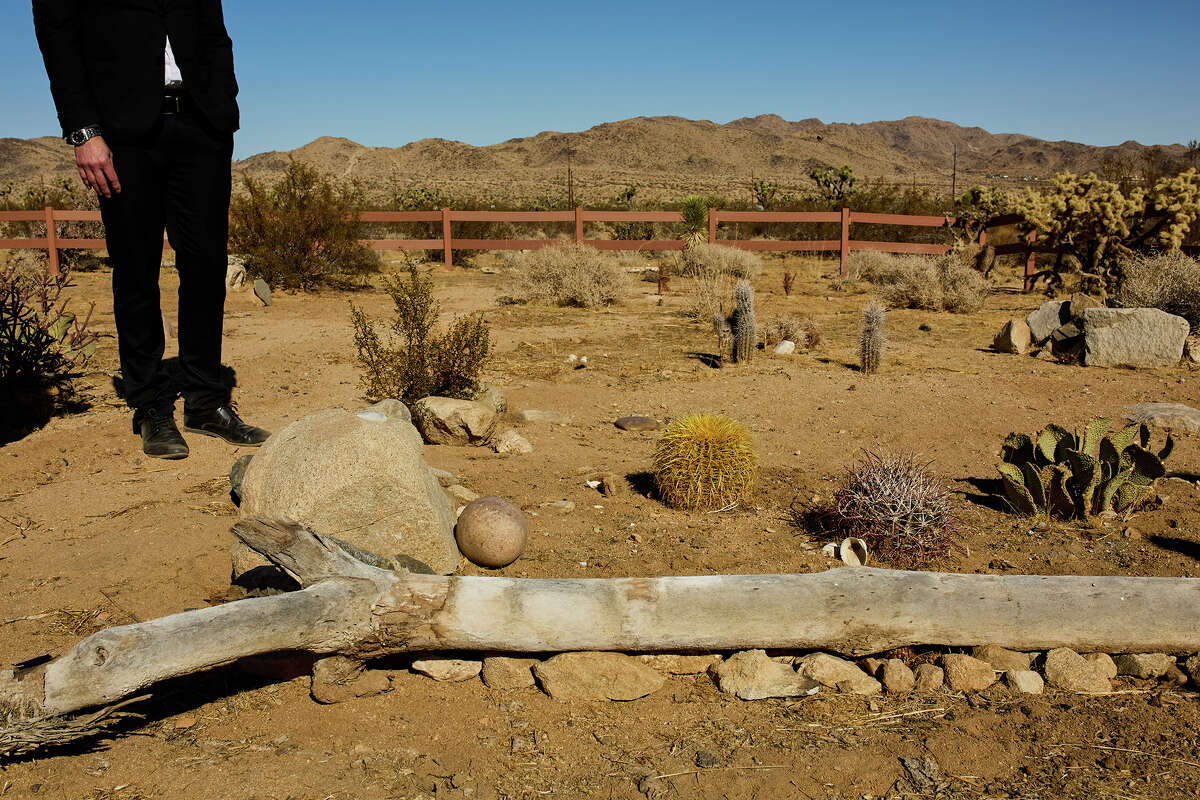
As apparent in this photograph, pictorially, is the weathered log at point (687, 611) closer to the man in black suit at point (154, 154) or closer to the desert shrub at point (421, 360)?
the man in black suit at point (154, 154)

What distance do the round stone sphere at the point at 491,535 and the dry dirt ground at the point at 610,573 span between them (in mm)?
103

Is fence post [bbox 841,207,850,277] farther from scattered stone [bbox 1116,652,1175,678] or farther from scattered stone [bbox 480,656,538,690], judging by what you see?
scattered stone [bbox 480,656,538,690]

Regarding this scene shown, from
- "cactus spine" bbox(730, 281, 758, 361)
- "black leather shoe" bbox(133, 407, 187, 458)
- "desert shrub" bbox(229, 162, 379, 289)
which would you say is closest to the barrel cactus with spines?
"cactus spine" bbox(730, 281, 758, 361)

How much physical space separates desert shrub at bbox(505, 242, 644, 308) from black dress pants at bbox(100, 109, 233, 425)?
9136mm

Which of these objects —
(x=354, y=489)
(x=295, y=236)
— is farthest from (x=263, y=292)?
(x=354, y=489)

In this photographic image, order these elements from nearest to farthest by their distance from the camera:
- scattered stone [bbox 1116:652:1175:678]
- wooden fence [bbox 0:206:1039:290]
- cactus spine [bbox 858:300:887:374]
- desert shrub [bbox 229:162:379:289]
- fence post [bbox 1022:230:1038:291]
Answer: scattered stone [bbox 1116:652:1175:678]
cactus spine [bbox 858:300:887:374]
desert shrub [bbox 229:162:379:289]
fence post [bbox 1022:230:1038:291]
wooden fence [bbox 0:206:1039:290]

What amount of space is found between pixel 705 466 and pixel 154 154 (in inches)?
132

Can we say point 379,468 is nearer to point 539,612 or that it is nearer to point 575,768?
point 539,612

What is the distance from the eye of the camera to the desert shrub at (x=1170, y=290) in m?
9.82

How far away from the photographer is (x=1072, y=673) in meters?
3.21

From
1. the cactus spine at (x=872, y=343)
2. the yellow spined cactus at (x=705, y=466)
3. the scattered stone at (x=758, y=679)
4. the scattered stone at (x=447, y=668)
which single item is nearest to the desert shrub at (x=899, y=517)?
the yellow spined cactus at (x=705, y=466)

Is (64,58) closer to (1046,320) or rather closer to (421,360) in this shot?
(421,360)

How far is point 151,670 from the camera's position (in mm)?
2551

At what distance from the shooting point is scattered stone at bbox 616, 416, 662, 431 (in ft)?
22.5
